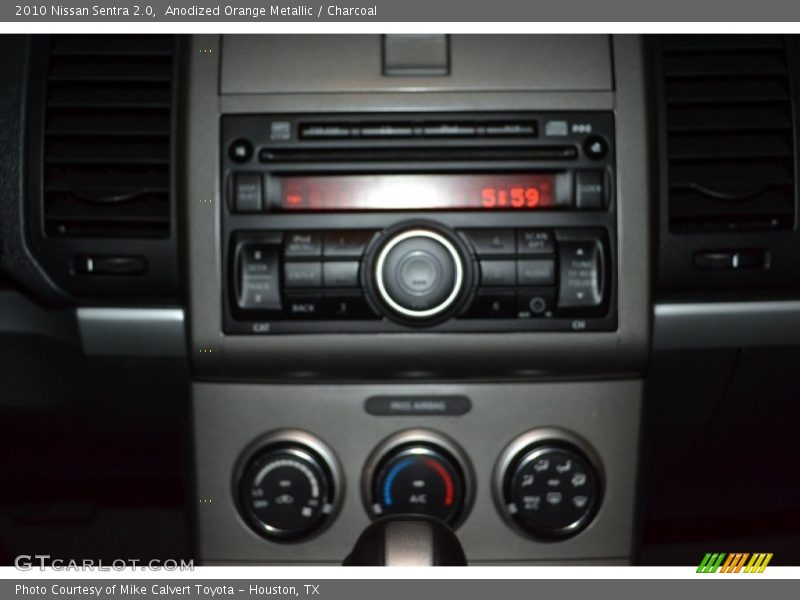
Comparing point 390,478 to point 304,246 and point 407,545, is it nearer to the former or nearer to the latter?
point 407,545

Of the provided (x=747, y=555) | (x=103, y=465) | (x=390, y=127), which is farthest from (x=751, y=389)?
(x=103, y=465)

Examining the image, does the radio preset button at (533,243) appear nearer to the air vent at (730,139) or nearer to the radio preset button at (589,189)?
the radio preset button at (589,189)

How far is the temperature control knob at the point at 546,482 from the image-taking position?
1.16m

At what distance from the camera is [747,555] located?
1293 millimetres

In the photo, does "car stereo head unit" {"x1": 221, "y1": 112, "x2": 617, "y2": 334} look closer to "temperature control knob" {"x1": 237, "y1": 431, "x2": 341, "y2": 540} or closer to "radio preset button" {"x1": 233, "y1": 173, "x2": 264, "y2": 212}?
"radio preset button" {"x1": 233, "y1": 173, "x2": 264, "y2": 212}

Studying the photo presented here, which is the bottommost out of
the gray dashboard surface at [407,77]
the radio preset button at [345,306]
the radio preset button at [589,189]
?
the radio preset button at [345,306]

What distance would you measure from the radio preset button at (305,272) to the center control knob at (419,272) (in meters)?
0.07

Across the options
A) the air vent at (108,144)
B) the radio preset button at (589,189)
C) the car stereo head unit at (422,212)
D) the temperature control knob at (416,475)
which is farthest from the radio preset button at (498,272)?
the air vent at (108,144)

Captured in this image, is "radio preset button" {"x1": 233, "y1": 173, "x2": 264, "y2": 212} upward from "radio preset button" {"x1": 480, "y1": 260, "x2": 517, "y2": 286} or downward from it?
upward

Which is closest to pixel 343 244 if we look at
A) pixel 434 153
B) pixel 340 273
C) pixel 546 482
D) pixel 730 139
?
pixel 340 273

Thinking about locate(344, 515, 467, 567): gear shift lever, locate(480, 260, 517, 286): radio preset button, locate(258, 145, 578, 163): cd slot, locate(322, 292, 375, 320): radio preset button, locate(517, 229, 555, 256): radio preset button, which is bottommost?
locate(344, 515, 467, 567): gear shift lever

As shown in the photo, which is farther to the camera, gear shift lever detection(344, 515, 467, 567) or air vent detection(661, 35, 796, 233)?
air vent detection(661, 35, 796, 233)

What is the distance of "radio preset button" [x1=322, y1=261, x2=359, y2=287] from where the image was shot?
110 centimetres


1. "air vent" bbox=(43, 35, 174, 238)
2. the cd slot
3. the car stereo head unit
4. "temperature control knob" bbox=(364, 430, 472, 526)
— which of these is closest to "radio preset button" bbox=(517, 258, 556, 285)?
the car stereo head unit
